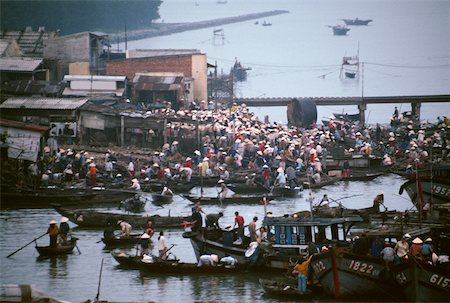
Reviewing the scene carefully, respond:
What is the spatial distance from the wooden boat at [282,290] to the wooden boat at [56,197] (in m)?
12.8

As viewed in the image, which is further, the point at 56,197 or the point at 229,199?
the point at 229,199

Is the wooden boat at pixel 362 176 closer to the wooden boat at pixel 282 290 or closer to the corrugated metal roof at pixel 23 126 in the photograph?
the corrugated metal roof at pixel 23 126

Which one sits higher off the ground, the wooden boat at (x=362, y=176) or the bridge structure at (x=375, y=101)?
the bridge structure at (x=375, y=101)

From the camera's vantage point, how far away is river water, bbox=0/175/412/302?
2567 centimetres

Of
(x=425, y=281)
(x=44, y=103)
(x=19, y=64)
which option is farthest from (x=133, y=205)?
(x=19, y=64)

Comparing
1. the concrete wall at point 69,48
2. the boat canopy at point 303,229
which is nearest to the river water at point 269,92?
the boat canopy at point 303,229

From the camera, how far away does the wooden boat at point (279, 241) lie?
25250 mm

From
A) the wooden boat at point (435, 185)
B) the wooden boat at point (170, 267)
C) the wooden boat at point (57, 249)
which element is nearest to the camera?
the wooden boat at point (170, 267)

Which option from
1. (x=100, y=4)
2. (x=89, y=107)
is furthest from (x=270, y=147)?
(x=100, y=4)

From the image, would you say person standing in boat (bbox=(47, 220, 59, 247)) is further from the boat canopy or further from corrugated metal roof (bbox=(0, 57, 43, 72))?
corrugated metal roof (bbox=(0, 57, 43, 72))

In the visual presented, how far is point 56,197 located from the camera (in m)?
36.3

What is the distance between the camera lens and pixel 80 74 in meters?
56.5

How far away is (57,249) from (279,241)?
6553 millimetres

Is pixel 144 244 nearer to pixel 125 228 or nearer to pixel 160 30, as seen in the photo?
pixel 125 228
